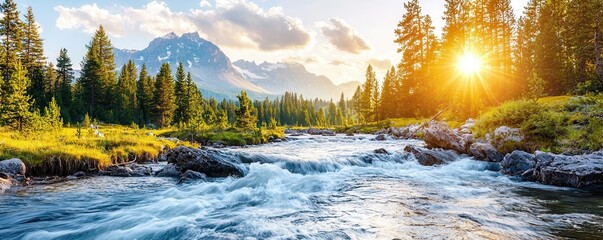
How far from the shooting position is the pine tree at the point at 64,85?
202 ft

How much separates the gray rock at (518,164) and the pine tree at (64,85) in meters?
69.4

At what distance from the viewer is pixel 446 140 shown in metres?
23.5

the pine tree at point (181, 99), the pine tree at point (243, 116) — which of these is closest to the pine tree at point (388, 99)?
the pine tree at point (243, 116)

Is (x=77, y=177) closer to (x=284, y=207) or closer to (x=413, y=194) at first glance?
(x=284, y=207)

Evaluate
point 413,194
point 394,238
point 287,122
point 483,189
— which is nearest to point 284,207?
point 394,238

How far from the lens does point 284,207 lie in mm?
9961

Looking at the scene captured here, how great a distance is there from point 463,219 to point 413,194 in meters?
3.18

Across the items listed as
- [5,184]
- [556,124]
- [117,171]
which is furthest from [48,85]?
[556,124]

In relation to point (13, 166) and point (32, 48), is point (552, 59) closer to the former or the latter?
point (13, 166)

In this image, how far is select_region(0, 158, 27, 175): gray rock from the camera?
13070 millimetres

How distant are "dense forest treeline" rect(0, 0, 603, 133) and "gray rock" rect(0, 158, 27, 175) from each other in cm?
1030

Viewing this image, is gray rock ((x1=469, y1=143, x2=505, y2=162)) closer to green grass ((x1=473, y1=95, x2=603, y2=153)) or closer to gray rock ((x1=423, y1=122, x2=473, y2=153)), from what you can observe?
green grass ((x1=473, y1=95, x2=603, y2=153))

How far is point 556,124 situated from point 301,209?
17.5 meters

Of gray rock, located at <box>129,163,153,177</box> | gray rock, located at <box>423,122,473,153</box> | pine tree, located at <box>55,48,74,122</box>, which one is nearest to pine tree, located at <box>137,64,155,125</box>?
pine tree, located at <box>55,48,74,122</box>
